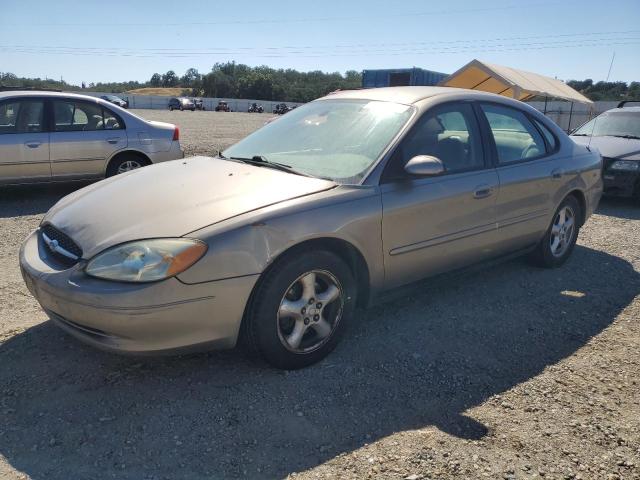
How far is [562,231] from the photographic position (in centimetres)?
493

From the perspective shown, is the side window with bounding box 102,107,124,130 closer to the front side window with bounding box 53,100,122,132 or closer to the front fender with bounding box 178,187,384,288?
the front side window with bounding box 53,100,122,132

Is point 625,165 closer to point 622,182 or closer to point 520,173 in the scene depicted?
point 622,182

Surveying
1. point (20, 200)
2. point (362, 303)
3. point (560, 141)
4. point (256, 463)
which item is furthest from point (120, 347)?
point (20, 200)

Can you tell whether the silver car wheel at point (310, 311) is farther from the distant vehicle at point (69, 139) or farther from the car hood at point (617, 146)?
the car hood at point (617, 146)

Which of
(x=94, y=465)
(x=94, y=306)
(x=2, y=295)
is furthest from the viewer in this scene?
(x=2, y=295)

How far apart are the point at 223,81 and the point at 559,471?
104258 mm

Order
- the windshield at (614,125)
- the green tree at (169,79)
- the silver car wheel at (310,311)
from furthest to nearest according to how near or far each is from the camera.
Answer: the green tree at (169,79), the windshield at (614,125), the silver car wheel at (310,311)

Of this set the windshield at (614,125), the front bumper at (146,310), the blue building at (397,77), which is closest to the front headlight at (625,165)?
the windshield at (614,125)

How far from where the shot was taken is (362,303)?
3.38 m

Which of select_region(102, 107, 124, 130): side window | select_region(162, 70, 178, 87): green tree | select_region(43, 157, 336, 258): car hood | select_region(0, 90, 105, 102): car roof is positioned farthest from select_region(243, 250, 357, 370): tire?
select_region(162, 70, 178, 87): green tree

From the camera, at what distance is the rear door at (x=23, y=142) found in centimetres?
671

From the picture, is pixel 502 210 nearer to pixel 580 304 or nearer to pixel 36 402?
pixel 580 304

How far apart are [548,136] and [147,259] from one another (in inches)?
148

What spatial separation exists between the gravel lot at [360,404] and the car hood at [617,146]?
492 centimetres
